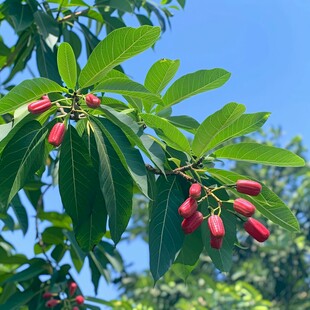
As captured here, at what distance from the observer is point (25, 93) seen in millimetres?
1452

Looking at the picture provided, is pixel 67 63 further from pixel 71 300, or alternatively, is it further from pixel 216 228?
pixel 71 300

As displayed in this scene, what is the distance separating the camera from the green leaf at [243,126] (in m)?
1.52

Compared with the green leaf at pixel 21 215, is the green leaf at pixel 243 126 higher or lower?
higher

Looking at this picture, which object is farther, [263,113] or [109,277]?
[109,277]

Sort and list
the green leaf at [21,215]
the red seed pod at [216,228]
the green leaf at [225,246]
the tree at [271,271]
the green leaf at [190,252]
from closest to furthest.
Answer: the red seed pod at [216,228], the green leaf at [225,246], the green leaf at [190,252], the green leaf at [21,215], the tree at [271,271]

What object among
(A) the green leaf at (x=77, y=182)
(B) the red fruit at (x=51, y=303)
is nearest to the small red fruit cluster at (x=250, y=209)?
(A) the green leaf at (x=77, y=182)

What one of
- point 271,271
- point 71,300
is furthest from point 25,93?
point 271,271

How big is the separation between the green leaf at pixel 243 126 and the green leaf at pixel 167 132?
0.22 ft

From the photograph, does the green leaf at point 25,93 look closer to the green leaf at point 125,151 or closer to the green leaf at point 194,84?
the green leaf at point 125,151

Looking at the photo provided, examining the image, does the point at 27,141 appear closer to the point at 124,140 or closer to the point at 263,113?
the point at 124,140

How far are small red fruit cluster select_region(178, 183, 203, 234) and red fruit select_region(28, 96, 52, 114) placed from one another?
337 mm

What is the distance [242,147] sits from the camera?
1541mm

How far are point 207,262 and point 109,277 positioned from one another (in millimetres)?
9882

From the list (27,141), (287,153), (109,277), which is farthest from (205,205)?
(109,277)
